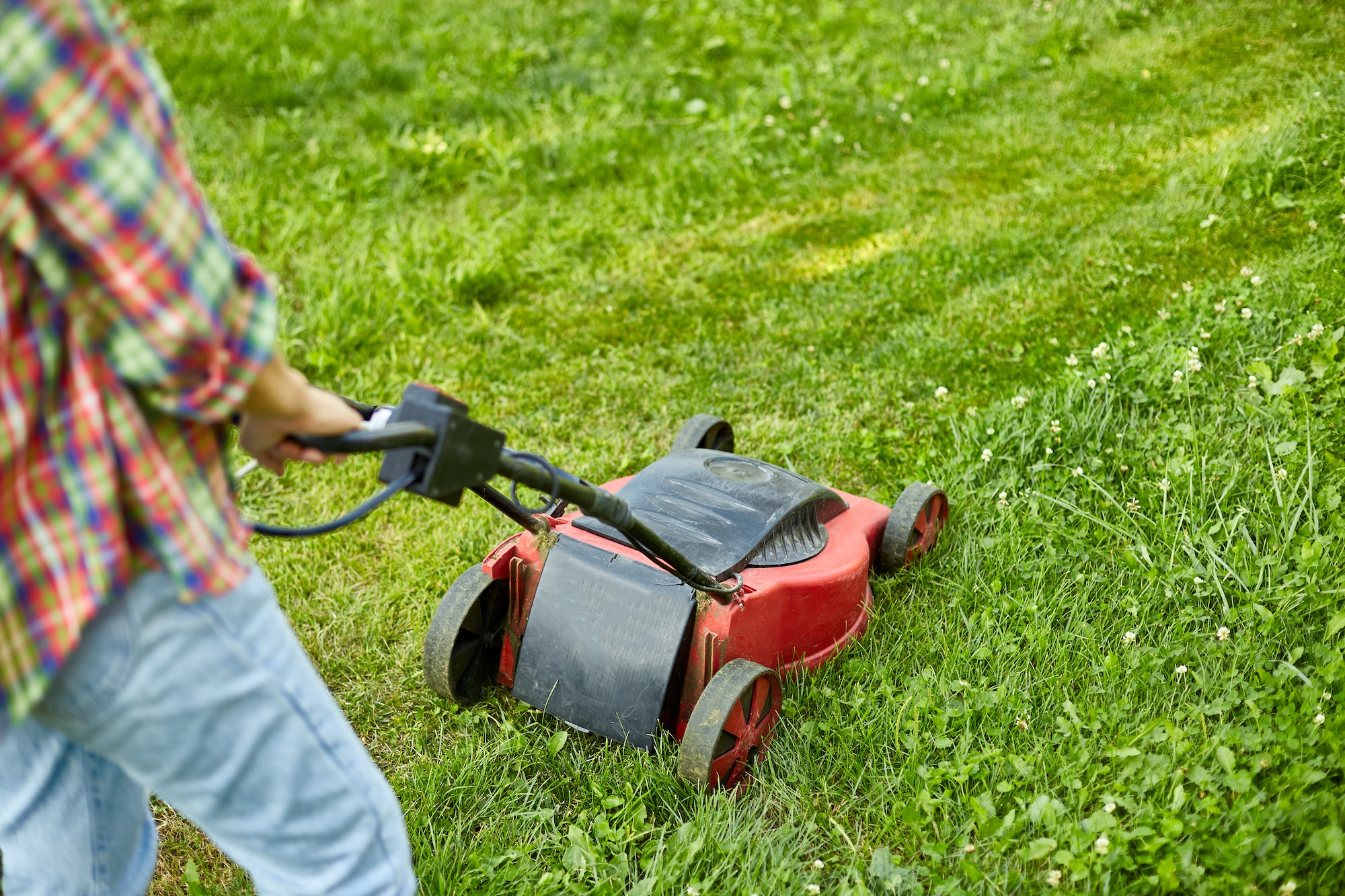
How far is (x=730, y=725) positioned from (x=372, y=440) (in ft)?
3.54

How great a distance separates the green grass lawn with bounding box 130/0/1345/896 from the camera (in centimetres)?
196

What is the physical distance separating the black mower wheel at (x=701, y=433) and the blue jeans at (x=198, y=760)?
1.67m

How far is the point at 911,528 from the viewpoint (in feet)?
8.35

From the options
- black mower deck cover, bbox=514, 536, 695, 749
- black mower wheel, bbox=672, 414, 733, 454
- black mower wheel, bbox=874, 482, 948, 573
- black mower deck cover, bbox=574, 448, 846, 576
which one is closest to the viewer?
black mower deck cover, bbox=514, 536, 695, 749

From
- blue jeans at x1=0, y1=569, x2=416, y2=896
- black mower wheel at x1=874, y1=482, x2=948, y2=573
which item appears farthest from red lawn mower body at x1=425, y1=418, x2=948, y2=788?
blue jeans at x1=0, y1=569, x2=416, y2=896

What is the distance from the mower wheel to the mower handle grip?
2.92ft

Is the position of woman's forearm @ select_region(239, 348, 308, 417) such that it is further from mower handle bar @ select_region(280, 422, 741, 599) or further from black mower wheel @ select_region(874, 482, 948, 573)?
black mower wheel @ select_region(874, 482, 948, 573)

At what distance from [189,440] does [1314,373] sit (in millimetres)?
2865

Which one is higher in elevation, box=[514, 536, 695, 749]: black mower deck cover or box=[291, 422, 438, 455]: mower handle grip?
box=[291, 422, 438, 455]: mower handle grip

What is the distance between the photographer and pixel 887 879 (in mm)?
1832

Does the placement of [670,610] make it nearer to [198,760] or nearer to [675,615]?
[675,615]

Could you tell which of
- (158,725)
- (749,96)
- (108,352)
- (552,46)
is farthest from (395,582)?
(552,46)

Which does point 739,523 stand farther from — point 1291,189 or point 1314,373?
point 1291,189

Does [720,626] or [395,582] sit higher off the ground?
[720,626]
